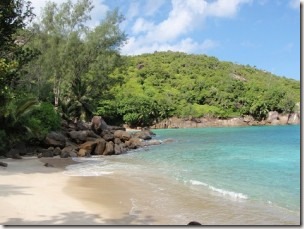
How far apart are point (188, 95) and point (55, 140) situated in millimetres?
57031

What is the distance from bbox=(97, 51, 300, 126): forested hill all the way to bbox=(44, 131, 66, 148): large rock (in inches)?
1623

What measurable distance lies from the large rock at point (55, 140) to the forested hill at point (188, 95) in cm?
4122

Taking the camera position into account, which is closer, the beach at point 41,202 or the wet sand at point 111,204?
the beach at point 41,202

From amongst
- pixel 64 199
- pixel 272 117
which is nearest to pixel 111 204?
pixel 64 199

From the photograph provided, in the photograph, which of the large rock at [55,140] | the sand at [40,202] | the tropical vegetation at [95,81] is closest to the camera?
the sand at [40,202]

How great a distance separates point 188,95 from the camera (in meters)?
79.2

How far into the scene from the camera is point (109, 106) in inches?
2692

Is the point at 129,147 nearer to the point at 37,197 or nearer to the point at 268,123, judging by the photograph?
the point at 37,197

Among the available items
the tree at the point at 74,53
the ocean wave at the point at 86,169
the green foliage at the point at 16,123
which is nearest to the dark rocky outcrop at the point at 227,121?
the tree at the point at 74,53

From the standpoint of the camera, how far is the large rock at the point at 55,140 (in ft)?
77.7

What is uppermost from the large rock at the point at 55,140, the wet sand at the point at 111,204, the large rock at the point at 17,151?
the large rock at the point at 55,140

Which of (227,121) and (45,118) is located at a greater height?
(227,121)

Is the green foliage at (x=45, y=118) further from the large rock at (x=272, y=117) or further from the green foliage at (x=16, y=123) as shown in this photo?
the large rock at (x=272, y=117)

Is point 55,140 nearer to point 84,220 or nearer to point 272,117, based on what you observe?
point 84,220
